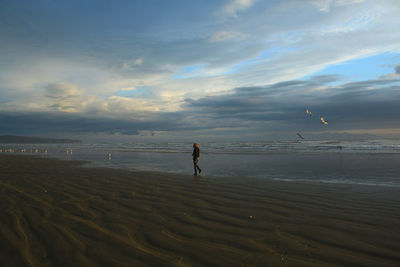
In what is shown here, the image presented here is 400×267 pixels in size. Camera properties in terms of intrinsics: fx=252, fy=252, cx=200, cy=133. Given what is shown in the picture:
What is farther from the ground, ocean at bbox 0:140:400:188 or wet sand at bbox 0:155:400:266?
wet sand at bbox 0:155:400:266

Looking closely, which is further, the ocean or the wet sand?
the ocean

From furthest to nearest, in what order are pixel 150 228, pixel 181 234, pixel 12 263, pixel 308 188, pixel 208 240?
pixel 308 188, pixel 150 228, pixel 181 234, pixel 208 240, pixel 12 263

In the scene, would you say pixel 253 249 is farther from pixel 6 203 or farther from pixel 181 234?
pixel 6 203

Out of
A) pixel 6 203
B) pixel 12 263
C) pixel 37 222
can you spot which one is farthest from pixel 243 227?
pixel 6 203

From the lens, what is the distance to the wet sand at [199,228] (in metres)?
3.93

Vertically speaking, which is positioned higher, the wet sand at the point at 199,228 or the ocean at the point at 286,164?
the wet sand at the point at 199,228

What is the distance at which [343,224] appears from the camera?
555 cm

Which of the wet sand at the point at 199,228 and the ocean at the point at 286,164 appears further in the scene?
the ocean at the point at 286,164

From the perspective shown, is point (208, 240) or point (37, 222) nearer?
point (208, 240)

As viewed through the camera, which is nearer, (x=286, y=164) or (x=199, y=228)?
(x=199, y=228)

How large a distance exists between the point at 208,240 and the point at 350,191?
23.9 ft

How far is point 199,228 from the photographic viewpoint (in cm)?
528

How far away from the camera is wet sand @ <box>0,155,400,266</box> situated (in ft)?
12.9

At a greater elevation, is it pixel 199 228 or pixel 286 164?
pixel 199 228
